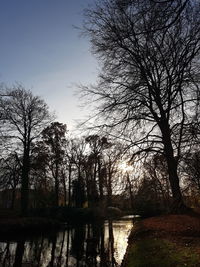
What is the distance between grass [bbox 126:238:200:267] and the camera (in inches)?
206

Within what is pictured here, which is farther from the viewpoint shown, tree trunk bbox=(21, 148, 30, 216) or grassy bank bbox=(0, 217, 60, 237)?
tree trunk bbox=(21, 148, 30, 216)

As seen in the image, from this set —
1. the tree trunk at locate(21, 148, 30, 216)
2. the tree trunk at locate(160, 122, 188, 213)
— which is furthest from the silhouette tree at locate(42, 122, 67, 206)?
the tree trunk at locate(160, 122, 188, 213)

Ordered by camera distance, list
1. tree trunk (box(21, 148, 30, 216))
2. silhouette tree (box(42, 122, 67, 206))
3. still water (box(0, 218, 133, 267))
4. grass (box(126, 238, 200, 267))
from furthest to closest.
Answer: silhouette tree (box(42, 122, 67, 206)) < tree trunk (box(21, 148, 30, 216)) < still water (box(0, 218, 133, 267)) < grass (box(126, 238, 200, 267))

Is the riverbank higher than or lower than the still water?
higher

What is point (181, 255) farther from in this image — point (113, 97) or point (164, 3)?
point (113, 97)

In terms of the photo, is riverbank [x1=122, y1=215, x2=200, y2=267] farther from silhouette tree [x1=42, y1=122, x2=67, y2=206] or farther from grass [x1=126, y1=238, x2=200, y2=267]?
silhouette tree [x1=42, y1=122, x2=67, y2=206]

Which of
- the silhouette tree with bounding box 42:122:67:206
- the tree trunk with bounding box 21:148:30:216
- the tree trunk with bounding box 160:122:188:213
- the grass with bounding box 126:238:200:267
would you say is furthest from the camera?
the silhouette tree with bounding box 42:122:67:206

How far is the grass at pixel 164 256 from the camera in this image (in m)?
5.22

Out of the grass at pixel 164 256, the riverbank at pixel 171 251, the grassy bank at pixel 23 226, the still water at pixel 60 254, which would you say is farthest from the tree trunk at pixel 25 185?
the grass at pixel 164 256

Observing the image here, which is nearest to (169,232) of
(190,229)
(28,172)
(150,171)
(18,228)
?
(190,229)

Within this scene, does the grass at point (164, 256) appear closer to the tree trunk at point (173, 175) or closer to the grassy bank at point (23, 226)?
the tree trunk at point (173, 175)

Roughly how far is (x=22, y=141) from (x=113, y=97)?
1361cm

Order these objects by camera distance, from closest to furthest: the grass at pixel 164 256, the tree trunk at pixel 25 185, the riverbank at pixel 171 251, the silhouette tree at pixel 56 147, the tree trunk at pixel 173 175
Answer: the grass at pixel 164 256, the riverbank at pixel 171 251, the tree trunk at pixel 173 175, the tree trunk at pixel 25 185, the silhouette tree at pixel 56 147

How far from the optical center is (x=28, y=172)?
23.6 m
